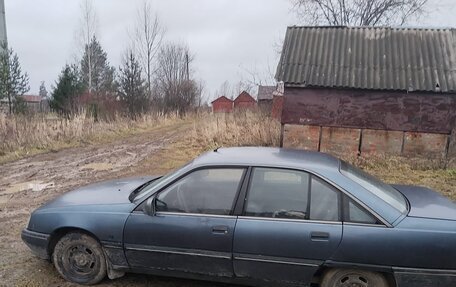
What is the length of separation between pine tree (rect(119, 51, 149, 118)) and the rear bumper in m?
25.3

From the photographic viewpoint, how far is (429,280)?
3.12 metres

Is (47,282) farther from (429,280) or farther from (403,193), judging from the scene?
(403,193)

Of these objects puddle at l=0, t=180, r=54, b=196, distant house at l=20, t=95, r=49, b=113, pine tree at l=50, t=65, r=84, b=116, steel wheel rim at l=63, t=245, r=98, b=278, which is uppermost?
pine tree at l=50, t=65, r=84, b=116

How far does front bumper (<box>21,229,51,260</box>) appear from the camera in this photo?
12.5ft

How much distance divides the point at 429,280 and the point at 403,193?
1210 millimetres

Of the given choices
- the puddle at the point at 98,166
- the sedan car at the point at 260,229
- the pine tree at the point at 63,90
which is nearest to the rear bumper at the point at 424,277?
the sedan car at the point at 260,229

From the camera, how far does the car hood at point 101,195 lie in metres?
3.87

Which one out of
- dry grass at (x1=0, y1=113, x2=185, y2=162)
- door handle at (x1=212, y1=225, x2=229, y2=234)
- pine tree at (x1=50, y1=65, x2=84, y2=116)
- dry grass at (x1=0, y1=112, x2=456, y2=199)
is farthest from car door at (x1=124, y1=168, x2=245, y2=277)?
pine tree at (x1=50, y1=65, x2=84, y2=116)

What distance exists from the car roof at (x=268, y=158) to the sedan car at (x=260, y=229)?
0.04 feet

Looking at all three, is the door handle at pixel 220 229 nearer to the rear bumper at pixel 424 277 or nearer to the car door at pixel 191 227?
the car door at pixel 191 227

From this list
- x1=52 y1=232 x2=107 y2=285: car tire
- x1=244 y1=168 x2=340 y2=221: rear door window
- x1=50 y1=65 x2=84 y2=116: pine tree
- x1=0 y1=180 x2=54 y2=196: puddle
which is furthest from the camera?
x1=50 y1=65 x2=84 y2=116: pine tree

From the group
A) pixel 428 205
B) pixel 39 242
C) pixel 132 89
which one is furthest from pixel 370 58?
pixel 132 89

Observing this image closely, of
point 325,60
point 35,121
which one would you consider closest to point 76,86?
point 35,121

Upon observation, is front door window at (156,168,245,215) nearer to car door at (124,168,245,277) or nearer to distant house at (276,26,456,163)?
car door at (124,168,245,277)
